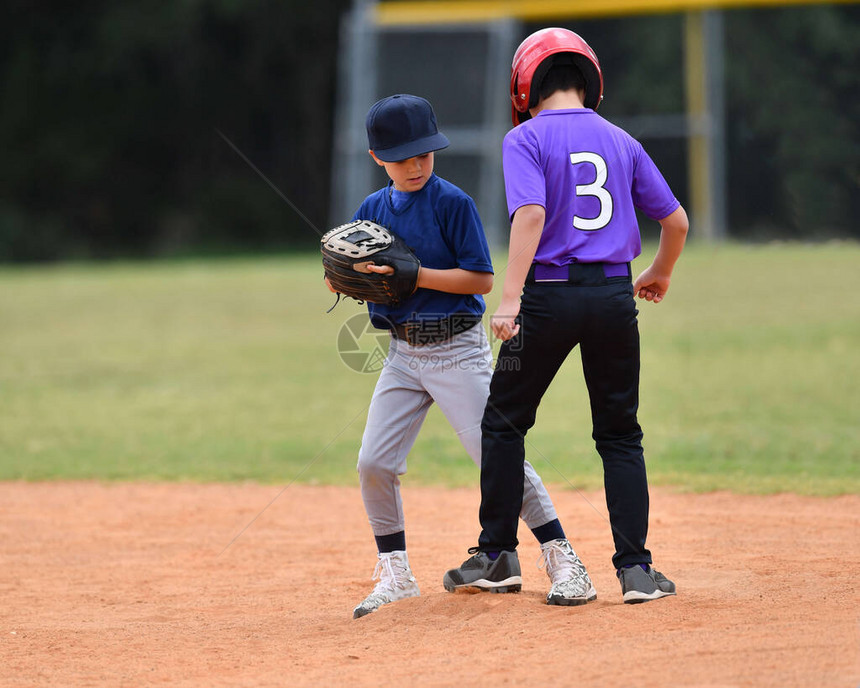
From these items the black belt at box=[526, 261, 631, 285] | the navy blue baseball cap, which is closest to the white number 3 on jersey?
the black belt at box=[526, 261, 631, 285]

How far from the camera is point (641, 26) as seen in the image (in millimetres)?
19844

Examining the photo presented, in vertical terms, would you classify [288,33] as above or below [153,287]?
above

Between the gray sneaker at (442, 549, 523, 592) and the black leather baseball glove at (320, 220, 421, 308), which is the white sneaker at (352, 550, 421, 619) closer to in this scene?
the gray sneaker at (442, 549, 523, 592)

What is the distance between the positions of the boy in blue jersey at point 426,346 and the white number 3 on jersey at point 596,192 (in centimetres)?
37

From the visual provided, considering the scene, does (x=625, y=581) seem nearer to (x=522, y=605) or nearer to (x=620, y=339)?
(x=522, y=605)

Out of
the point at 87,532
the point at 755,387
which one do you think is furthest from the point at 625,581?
the point at 755,387

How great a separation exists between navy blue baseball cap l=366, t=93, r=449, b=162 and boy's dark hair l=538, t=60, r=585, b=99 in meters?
0.37

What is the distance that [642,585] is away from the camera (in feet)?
11.5

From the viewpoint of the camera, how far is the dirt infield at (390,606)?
3004 mm

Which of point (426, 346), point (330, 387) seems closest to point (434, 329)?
point (426, 346)

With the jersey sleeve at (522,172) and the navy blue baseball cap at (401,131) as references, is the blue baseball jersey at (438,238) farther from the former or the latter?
the jersey sleeve at (522,172)

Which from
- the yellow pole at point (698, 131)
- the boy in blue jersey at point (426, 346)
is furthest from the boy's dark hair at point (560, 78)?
the yellow pole at point (698, 131)

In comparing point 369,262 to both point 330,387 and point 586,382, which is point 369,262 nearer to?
point 586,382

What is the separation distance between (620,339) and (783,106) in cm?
1515
